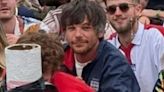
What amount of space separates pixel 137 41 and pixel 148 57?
6.0 inches

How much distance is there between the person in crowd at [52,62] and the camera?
2.28m

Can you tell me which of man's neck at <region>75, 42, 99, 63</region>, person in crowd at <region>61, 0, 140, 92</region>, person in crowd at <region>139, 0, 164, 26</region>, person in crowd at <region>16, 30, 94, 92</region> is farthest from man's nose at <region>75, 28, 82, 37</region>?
person in crowd at <region>139, 0, 164, 26</region>

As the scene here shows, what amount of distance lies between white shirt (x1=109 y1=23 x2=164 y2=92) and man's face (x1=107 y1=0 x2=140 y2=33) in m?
0.14

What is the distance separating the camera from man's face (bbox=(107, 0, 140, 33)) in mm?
3812

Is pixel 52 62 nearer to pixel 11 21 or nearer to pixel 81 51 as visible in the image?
pixel 81 51

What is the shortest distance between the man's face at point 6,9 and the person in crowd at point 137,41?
2.59 feet

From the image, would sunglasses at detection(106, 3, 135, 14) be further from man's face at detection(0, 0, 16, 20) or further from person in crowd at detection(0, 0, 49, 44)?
man's face at detection(0, 0, 16, 20)

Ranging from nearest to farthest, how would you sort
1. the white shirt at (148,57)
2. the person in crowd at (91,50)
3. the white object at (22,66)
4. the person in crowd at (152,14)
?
the white object at (22,66), the person in crowd at (91,50), the white shirt at (148,57), the person in crowd at (152,14)

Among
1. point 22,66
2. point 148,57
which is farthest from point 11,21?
point 22,66

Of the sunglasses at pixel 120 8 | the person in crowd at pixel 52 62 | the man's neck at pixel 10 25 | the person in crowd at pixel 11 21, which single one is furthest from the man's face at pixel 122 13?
the person in crowd at pixel 52 62

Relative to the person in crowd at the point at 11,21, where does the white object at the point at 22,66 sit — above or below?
above

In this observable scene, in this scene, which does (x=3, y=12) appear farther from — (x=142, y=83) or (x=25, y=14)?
(x=142, y=83)

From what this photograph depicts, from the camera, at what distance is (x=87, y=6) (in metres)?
3.08

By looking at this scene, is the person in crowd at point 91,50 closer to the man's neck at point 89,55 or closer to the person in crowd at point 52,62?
the man's neck at point 89,55
